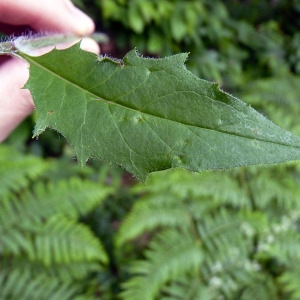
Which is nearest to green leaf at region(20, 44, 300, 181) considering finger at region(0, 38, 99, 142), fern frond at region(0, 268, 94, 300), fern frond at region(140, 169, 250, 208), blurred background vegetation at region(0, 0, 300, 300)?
finger at region(0, 38, 99, 142)

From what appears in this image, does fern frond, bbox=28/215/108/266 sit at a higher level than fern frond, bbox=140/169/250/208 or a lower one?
lower

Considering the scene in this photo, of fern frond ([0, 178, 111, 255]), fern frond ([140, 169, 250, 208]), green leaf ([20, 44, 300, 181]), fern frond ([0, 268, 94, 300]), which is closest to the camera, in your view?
green leaf ([20, 44, 300, 181])

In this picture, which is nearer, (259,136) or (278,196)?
(259,136)

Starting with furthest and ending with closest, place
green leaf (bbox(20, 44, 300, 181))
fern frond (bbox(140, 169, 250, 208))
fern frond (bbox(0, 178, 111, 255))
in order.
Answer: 1. fern frond (bbox(140, 169, 250, 208))
2. fern frond (bbox(0, 178, 111, 255))
3. green leaf (bbox(20, 44, 300, 181))

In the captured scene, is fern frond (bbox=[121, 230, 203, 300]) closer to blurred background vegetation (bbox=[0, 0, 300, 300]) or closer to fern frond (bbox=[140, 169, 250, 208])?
blurred background vegetation (bbox=[0, 0, 300, 300])

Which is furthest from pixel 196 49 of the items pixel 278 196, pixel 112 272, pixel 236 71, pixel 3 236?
pixel 3 236

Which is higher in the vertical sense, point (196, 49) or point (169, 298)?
point (196, 49)

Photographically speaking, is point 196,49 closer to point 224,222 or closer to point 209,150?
point 224,222

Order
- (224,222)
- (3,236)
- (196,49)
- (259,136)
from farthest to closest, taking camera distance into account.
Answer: (196,49), (224,222), (3,236), (259,136)
